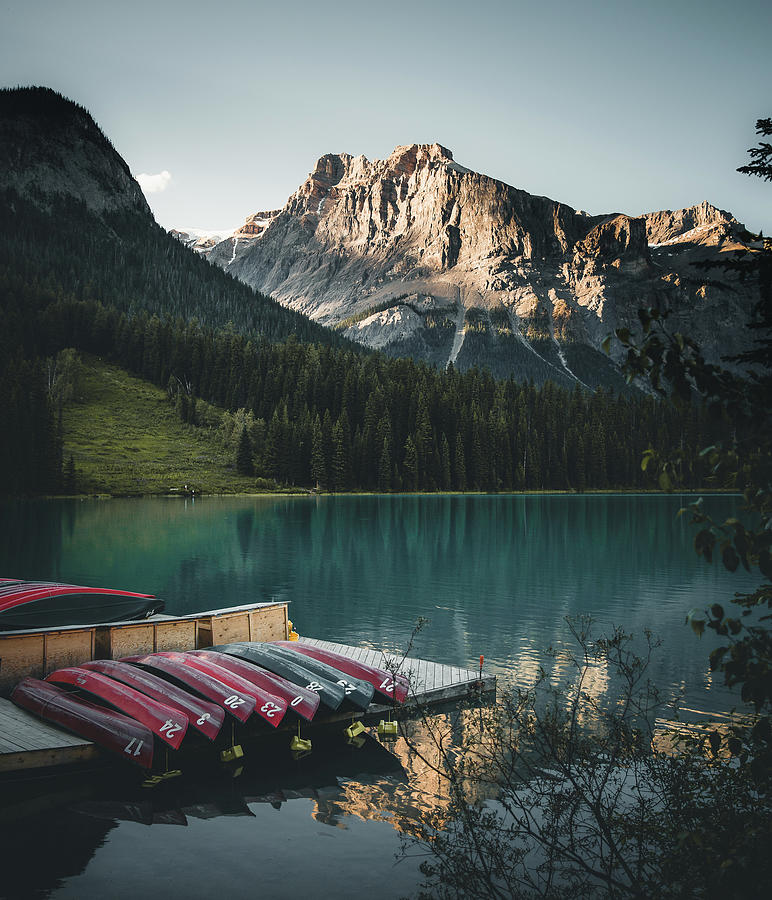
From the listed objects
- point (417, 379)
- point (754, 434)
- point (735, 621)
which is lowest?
point (735, 621)

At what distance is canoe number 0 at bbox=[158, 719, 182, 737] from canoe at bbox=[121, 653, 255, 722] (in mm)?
1428

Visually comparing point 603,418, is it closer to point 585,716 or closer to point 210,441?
point 210,441

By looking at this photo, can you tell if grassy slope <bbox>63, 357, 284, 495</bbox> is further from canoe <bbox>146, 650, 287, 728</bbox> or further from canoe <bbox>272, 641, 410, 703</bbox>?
canoe <bbox>146, 650, 287, 728</bbox>

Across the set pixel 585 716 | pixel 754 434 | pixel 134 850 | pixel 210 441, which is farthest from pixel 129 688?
pixel 210 441

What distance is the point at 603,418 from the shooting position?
596 feet

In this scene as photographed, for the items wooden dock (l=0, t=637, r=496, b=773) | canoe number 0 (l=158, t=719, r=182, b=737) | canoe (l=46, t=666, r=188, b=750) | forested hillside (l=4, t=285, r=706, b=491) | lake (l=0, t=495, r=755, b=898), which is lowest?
lake (l=0, t=495, r=755, b=898)

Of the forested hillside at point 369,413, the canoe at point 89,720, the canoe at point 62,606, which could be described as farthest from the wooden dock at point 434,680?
the forested hillside at point 369,413

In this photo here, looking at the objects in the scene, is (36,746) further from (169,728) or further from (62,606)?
(62,606)

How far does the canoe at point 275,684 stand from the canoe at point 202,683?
3.04ft

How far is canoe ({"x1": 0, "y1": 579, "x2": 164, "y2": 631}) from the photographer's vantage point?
71.0 feet

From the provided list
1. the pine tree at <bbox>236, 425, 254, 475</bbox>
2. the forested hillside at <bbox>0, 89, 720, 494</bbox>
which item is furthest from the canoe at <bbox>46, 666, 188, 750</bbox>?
the pine tree at <bbox>236, 425, 254, 475</bbox>

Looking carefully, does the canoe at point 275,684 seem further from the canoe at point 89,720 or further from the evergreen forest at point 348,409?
the evergreen forest at point 348,409

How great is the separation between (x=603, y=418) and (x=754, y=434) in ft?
605

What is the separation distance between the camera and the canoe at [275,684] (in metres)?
17.8
